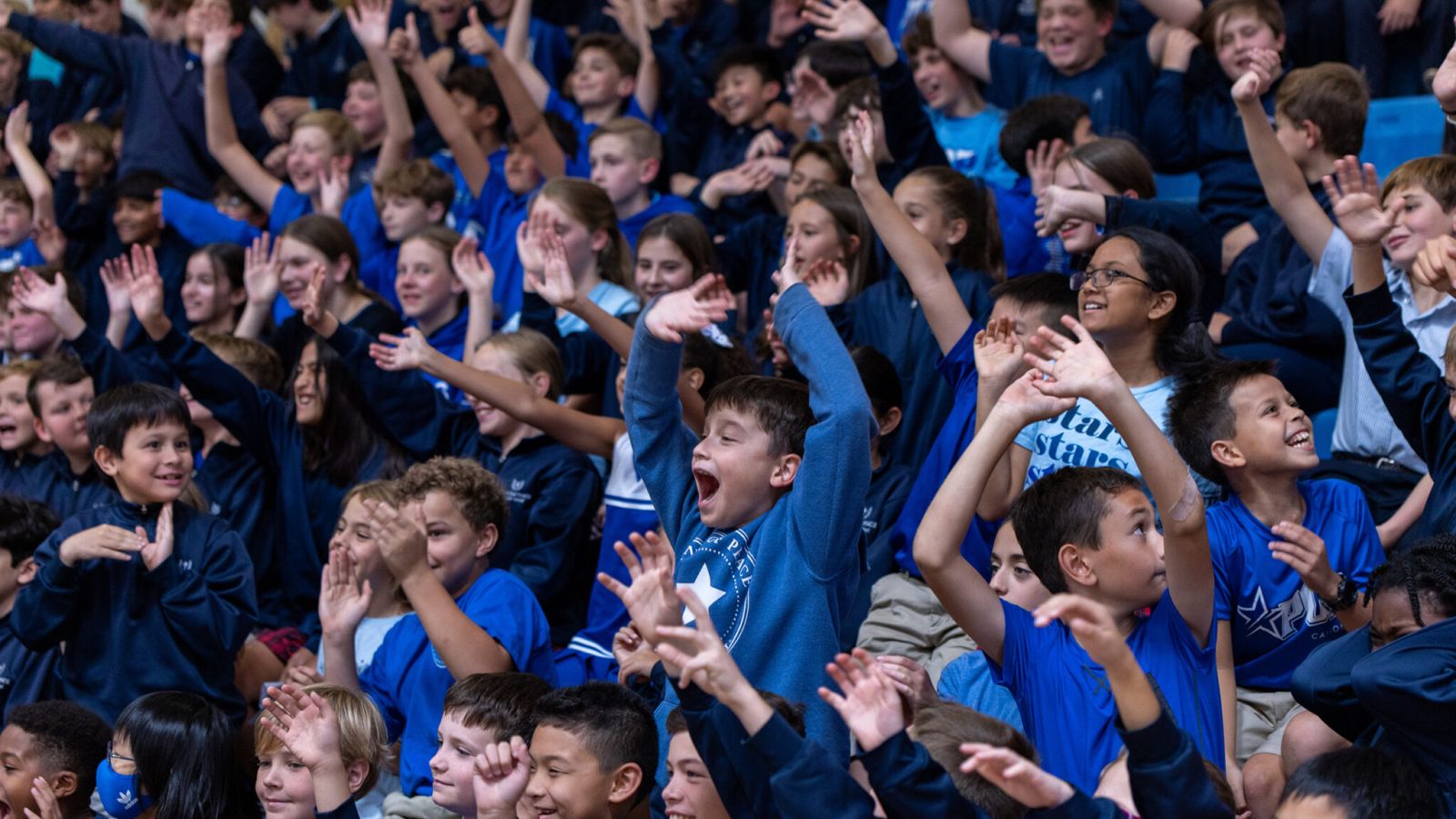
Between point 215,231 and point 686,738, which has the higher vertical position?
point 686,738

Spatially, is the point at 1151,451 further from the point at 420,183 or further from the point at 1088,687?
the point at 420,183

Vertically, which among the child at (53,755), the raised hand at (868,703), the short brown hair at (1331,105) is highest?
the short brown hair at (1331,105)

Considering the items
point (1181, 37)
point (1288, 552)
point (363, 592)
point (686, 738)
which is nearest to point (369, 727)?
point (363, 592)

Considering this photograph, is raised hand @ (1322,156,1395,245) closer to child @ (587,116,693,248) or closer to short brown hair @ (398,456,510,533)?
short brown hair @ (398,456,510,533)

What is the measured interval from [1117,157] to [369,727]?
2.59 m

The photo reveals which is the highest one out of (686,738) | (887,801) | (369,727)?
(887,801)

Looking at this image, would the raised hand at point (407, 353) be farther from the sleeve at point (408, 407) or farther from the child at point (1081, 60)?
the child at point (1081, 60)

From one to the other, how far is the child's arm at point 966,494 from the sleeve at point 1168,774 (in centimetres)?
76

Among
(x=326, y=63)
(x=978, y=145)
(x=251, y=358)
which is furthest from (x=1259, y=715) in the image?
(x=326, y=63)

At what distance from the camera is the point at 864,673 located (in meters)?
2.63

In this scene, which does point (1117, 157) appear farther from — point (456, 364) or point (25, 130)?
point (25, 130)

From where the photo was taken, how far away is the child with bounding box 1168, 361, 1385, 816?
3.61 m

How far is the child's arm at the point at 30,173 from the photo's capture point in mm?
7590

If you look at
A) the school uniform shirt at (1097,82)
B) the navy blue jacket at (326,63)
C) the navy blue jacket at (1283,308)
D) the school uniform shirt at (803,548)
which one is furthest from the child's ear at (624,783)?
the navy blue jacket at (326,63)
